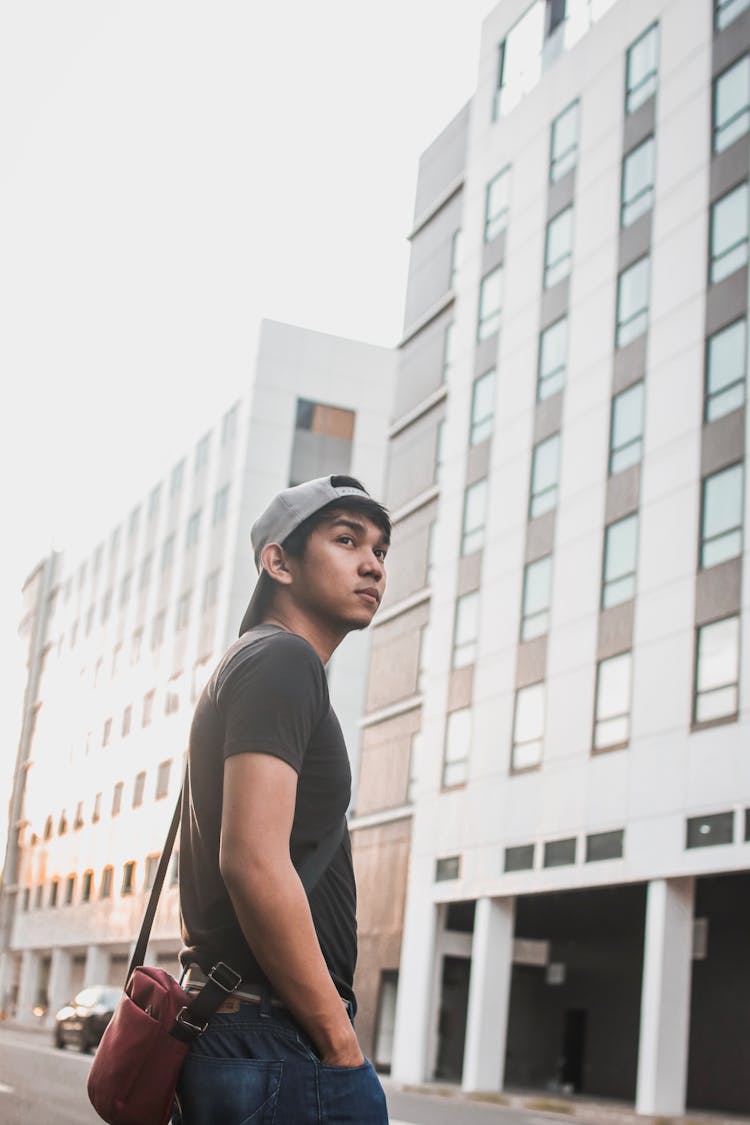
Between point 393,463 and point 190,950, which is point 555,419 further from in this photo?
point 190,950

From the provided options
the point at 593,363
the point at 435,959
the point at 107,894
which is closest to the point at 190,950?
the point at 593,363

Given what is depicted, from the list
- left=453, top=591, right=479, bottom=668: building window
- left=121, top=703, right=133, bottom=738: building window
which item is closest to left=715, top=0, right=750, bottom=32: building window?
left=453, top=591, right=479, bottom=668: building window

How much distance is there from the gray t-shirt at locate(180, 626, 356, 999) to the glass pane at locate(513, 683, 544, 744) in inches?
1139

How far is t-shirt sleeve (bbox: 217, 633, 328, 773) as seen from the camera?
217 cm

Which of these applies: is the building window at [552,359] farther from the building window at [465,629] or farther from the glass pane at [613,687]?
the glass pane at [613,687]

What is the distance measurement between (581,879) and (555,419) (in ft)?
34.0

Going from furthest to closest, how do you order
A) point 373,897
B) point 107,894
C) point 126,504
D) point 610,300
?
point 126,504
point 107,894
point 373,897
point 610,300

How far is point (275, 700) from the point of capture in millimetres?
2191

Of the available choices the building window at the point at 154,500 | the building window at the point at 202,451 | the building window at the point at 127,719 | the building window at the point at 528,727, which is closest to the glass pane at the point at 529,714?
the building window at the point at 528,727

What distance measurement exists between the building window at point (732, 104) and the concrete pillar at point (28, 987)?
181 feet

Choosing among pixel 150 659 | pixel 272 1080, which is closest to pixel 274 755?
pixel 272 1080

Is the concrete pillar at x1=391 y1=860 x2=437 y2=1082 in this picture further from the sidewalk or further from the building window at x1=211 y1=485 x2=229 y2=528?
the building window at x1=211 y1=485 x2=229 y2=528

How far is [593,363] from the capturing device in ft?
105

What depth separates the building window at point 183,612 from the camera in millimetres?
58906
